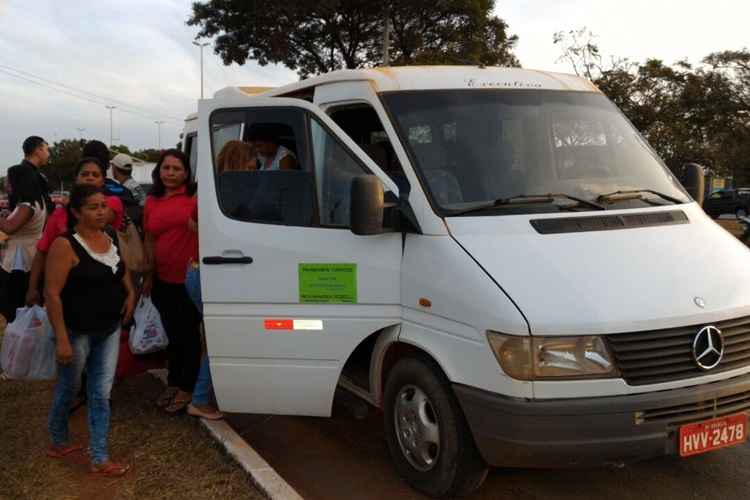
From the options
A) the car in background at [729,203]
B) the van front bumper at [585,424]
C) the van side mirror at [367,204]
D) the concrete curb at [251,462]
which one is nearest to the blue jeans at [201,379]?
the concrete curb at [251,462]

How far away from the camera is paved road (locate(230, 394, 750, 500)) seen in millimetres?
3859

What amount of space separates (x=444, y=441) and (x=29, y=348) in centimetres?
256

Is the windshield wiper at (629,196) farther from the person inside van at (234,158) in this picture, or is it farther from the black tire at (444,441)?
the person inside van at (234,158)

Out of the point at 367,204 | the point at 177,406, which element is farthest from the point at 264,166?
the point at 177,406

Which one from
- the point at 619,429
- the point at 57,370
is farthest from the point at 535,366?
the point at 57,370

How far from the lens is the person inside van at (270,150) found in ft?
14.2

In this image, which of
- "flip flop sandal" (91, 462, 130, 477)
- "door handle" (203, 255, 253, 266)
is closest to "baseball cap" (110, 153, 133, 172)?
"door handle" (203, 255, 253, 266)

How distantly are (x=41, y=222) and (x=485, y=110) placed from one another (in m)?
3.95

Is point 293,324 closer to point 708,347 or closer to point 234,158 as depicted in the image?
point 234,158

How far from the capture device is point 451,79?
4293 mm

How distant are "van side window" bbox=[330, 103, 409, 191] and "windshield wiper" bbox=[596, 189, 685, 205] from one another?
1.13 metres

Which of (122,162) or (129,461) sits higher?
(122,162)

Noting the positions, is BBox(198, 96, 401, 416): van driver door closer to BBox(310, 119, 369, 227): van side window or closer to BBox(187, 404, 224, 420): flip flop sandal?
BBox(310, 119, 369, 227): van side window

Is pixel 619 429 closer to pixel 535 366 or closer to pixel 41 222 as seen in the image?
pixel 535 366
